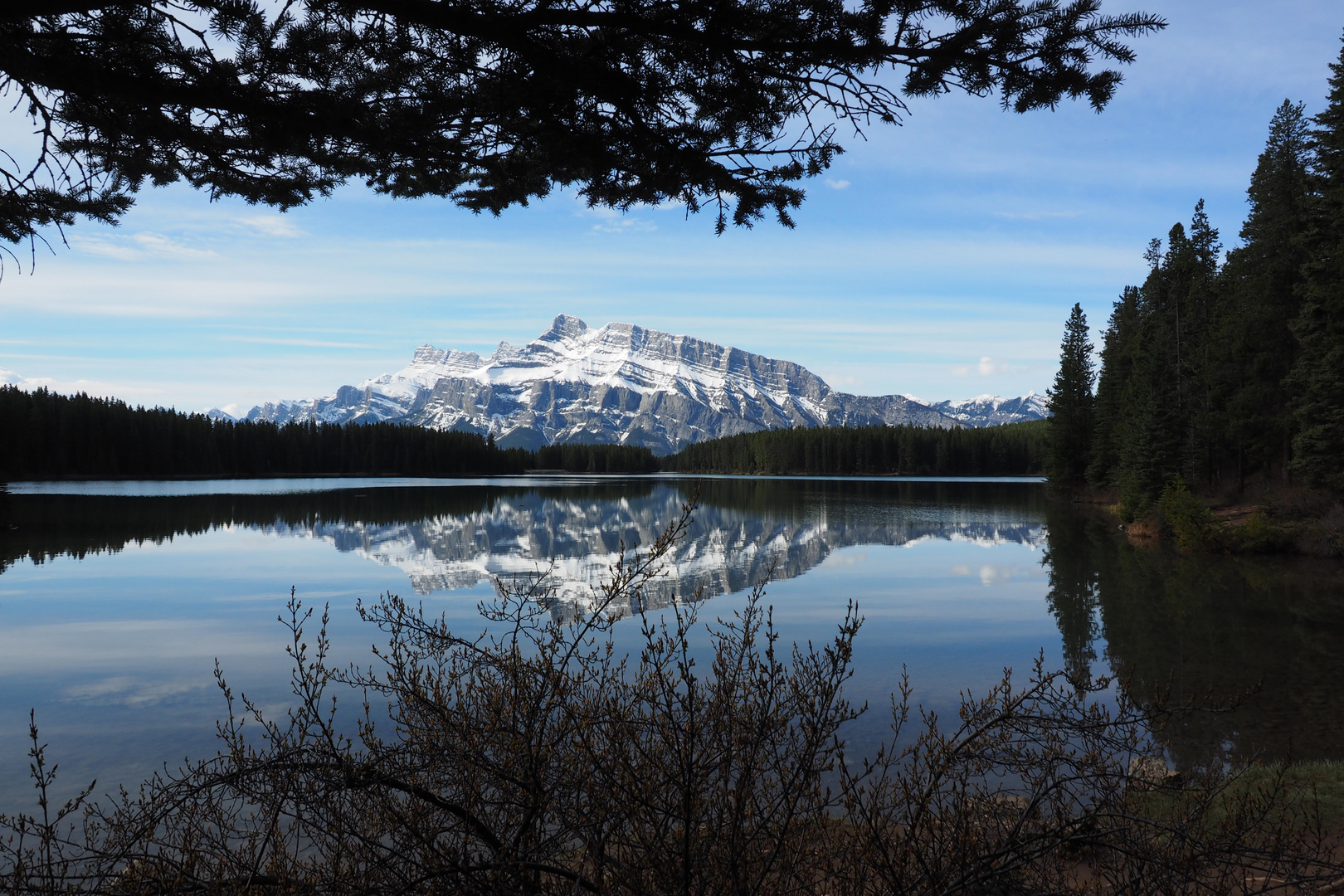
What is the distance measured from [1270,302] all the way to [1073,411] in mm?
30173

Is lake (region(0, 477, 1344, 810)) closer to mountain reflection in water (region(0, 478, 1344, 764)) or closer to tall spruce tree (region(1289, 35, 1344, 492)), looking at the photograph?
mountain reflection in water (region(0, 478, 1344, 764))

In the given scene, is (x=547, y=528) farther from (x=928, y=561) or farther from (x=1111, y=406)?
(x=1111, y=406)

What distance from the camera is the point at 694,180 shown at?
5855 millimetres

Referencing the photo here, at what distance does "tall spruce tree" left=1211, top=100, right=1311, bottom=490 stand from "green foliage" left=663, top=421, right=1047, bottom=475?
107180mm

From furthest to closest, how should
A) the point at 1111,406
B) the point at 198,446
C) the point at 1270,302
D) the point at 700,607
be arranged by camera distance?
the point at 198,446 → the point at 1111,406 → the point at 1270,302 → the point at 700,607

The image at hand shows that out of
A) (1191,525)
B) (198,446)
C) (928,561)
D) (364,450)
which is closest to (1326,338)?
(1191,525)

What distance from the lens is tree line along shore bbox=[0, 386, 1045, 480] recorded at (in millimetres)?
97875

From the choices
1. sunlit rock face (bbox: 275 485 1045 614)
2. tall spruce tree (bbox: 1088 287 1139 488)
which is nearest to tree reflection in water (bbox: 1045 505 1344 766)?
sunlit rock face (bbox: 275 485 1045 614)

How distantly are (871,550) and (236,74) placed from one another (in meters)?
29.5

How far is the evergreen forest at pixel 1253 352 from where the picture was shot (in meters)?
30.3

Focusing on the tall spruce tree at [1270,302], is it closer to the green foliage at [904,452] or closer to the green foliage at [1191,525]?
the green foliage at [1191,525]

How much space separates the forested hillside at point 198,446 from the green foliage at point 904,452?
62747mm

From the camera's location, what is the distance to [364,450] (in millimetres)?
145125

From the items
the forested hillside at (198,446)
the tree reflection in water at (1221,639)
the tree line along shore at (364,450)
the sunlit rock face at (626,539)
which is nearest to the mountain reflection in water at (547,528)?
the sunlit rock face at (626,539)
